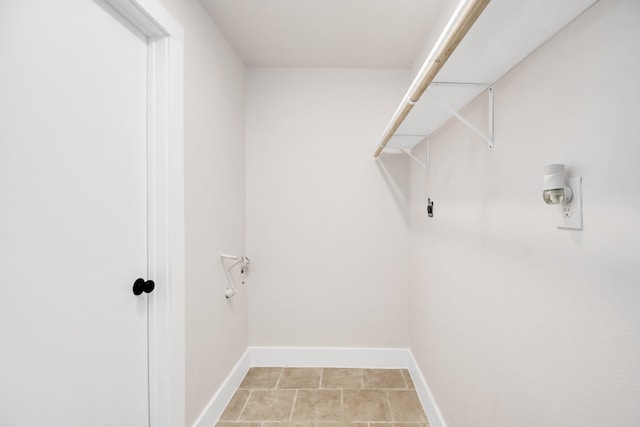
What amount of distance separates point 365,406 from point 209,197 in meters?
1.64

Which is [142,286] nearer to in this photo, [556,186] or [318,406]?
[318,406]

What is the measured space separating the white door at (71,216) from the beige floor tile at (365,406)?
3.80ft

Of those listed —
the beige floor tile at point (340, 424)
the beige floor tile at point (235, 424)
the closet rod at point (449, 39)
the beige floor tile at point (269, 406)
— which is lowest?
the beige floor tile at point (235, 424)

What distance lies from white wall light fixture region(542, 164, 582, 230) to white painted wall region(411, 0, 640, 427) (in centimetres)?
2

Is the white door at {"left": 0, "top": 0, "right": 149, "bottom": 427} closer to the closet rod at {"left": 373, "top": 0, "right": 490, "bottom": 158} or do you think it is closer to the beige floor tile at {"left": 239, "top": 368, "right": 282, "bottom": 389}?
the beige floor tile at {"left": 239, "top": 368, "right": 282, "bottom": 389}

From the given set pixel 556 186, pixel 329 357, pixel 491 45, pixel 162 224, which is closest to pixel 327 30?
pixel 491 45

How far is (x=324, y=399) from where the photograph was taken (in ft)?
6.11

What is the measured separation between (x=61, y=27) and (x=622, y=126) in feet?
4.95

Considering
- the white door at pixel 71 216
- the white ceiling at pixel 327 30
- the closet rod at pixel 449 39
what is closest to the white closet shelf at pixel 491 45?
the closet rod at pixel 449 39

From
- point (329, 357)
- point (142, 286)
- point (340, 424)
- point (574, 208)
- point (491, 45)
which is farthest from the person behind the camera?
point (329, 357)

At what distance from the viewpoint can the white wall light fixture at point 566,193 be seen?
0.67 m

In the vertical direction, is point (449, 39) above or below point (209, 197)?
above

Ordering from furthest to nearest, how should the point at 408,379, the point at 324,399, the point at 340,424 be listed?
the point at 408,379
the point at 324,399
the point at 340,424

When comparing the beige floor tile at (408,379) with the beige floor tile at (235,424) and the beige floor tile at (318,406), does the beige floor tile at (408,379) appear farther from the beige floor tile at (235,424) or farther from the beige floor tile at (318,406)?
the beige floor tile at (235,424)
